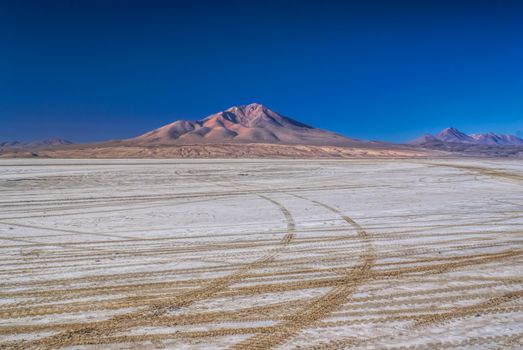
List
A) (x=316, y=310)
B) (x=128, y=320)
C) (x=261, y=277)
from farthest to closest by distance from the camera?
(x=261, y=277), (x=316, y=310), (x=128, y=320)

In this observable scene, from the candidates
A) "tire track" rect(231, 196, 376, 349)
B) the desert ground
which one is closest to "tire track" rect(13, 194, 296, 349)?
the desert ground

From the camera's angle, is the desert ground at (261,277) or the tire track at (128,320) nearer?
the tire track at (128,320)

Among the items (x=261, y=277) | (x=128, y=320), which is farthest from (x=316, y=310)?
(x=128, y=320)

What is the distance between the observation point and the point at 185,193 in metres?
20.1

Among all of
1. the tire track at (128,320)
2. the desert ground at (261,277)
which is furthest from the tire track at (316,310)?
the tire track at (128,320)

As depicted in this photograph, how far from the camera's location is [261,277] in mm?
7246

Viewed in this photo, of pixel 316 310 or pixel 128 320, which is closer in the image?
pixel 128 320

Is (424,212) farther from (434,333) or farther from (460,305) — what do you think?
(434,333)

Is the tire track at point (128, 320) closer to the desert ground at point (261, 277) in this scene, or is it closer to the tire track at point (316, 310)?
the desert ground at point (261, 277)

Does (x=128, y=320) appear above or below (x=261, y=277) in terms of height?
below

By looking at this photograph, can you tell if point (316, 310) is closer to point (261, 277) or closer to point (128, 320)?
point (261, 277)

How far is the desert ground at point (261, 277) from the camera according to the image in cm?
505

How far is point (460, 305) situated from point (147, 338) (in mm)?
4402

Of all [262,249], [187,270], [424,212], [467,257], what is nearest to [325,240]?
[262,249]
